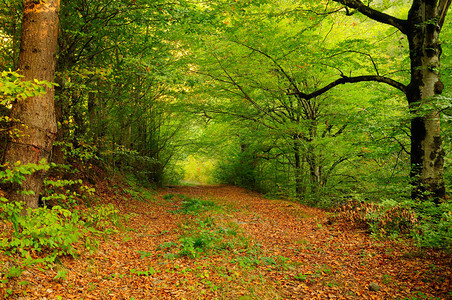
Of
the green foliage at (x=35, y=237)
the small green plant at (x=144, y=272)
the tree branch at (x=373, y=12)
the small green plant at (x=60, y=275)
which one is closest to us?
the green foliage at (x=35, y=237)

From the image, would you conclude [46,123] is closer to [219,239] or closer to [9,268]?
[9,268]

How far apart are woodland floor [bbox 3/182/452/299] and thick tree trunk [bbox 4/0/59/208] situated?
1.48m

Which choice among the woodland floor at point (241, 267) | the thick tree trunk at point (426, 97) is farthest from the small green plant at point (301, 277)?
the thick tree trunk at point (426, 97)

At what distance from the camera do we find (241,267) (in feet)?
14.0

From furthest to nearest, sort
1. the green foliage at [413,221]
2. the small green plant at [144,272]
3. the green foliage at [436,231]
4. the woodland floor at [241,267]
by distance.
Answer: the green foliage at [413,221] < the green foliage at [436,231] < the small green plant at [144,272] < the woodland floor at [241,267]

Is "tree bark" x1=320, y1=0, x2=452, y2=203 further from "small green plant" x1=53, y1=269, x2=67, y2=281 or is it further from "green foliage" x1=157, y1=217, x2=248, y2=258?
"small green plant" x1=53, y1=269, x2=67, y2=281

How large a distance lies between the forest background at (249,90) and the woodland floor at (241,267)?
107cm

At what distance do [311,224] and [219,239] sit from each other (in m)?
3.14

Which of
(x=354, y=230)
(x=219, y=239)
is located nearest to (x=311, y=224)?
(x=354, y=230)

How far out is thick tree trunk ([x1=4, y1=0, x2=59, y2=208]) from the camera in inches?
141

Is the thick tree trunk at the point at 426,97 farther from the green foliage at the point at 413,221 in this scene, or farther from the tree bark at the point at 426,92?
the green foliage at the point at 413,221

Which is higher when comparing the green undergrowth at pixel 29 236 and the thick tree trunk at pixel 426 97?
the thick tree trunk at pixel 426 97

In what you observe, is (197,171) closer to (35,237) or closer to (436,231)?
(436,231)

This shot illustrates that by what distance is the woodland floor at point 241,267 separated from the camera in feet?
11.1
